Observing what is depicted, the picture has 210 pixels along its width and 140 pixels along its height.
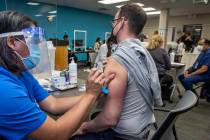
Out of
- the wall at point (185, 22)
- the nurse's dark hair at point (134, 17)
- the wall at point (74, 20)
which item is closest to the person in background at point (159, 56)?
the nurse's dark hair at point (134, 17)

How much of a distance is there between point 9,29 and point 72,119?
43 cm

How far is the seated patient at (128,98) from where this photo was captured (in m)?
1.06

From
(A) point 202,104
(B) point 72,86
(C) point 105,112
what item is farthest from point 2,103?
(A) point 202,104

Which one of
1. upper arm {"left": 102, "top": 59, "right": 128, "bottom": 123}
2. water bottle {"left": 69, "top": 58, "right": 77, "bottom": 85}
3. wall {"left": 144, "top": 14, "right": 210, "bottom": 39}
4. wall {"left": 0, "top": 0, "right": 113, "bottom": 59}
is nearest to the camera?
upper arm {"left": 102, "top": 59, "right": 128, "bottom": 123}

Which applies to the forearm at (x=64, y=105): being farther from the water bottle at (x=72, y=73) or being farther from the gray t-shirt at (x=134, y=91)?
the water bottle at (x=72, y=73)

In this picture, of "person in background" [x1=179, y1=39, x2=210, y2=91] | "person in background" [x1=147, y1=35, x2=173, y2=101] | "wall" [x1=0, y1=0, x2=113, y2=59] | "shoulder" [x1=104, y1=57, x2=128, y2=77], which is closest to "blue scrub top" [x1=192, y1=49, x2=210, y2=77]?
"person in background" [x1=179, y1=39, x2=210, y2=91]

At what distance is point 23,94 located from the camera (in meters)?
0.71

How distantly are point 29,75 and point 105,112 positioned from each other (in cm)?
45

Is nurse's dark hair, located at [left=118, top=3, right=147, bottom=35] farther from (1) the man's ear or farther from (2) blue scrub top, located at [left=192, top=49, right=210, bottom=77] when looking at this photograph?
(2) blue scrub top, located at [left=192, top=49, right=210, bottom=77]

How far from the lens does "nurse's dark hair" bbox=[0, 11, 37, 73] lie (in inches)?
30.6

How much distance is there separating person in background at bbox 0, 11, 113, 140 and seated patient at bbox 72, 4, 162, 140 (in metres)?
0.09

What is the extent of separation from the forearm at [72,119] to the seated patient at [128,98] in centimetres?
22

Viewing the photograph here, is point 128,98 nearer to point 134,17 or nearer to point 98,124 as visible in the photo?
point 98,124

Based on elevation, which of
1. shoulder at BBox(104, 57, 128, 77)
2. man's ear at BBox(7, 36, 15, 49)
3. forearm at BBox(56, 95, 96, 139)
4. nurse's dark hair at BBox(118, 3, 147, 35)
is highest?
nurse's dark hair at BBox(118, 3, 147, 35)
